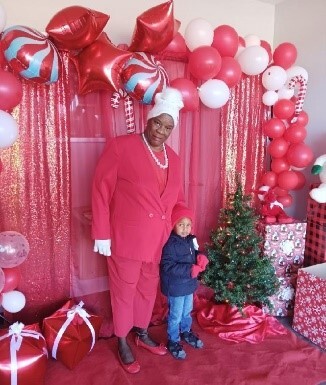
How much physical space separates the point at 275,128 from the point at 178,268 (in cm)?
144

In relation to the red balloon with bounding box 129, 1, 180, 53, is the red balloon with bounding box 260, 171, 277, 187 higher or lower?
lower

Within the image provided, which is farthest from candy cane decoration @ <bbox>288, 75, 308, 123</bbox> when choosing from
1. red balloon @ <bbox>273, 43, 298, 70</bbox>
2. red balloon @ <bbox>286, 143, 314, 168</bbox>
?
red balloon @ <bbox>286, 143, 314, 168</bbox>

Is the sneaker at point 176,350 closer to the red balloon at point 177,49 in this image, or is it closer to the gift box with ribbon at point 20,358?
the gift box with ribbon at point 20,358

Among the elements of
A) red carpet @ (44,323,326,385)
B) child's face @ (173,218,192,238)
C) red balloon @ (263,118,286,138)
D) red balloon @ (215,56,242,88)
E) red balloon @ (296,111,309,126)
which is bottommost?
red carpet @ (44,323,326,385)

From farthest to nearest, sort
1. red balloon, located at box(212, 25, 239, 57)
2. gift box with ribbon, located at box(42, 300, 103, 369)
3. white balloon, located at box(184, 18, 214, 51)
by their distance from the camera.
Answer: red balloon, located at box(212, 25, 239, 57)
white balloon, located at box(184, 18, 214, 51)
gift box with ribbon, located at box(42, 300, 103, 369)

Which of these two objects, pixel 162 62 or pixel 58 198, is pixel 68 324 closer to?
pixel 58 198

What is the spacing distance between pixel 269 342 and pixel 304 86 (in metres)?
1.95

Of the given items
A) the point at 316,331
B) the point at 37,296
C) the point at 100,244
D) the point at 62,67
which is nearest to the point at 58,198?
the point at 100,244

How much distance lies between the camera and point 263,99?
2861mm

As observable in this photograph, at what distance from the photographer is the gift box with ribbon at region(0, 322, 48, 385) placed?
179 centimetres

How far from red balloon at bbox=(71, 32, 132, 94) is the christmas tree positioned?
1.18m

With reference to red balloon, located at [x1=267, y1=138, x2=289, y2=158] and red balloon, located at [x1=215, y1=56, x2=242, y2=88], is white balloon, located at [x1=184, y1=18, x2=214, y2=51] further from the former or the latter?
red balloon, located at [x1=267, y1=138, x2=289, y2=158]

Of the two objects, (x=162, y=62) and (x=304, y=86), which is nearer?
(x=162, y=62)

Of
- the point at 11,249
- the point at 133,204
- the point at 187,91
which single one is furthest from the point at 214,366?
the point at 187,91
